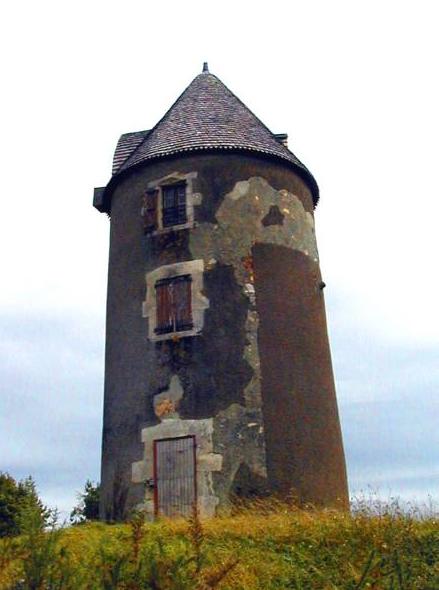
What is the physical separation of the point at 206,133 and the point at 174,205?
7.20 ft

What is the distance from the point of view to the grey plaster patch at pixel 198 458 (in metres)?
16.3

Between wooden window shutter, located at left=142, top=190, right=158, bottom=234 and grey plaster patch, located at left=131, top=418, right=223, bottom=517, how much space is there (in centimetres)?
497

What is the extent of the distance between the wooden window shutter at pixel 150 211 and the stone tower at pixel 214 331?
0.03m

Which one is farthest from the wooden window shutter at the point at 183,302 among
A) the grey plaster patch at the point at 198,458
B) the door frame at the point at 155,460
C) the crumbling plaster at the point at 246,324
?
the door frame at the point at 155,460

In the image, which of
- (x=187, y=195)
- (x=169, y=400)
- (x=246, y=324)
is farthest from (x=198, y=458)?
(x=187, y=195)

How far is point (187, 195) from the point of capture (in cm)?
1892

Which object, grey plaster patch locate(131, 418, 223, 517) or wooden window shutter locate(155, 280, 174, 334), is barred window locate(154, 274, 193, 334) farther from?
grey plaster patch locate(131, 418, 223, 517)

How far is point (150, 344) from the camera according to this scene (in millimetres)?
17891

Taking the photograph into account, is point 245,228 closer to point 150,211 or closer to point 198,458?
point 150,211

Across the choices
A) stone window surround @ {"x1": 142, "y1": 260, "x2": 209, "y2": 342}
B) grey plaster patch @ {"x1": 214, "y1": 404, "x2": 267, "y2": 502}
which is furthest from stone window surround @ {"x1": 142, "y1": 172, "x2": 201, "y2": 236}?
grey plaster patch @ {"x1": 214, "y1": 404, "x2": 267, "y2": 502}

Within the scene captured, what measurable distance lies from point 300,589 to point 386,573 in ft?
4.71

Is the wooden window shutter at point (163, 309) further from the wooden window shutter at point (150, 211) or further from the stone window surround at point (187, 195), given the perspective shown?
the wooden window shutter at point (150, 211)

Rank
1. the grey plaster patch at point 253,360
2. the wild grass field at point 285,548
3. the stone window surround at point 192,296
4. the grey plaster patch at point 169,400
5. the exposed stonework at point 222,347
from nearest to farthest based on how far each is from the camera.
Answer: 1. the wild grass field at point 285,548
2. the exposed stonework at point 222,347
3. the grey plaster patch at point 253,360
4. the grey plaster patch at point 169,400
5. the stone window surround at point 192,296

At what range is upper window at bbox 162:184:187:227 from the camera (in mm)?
18891
